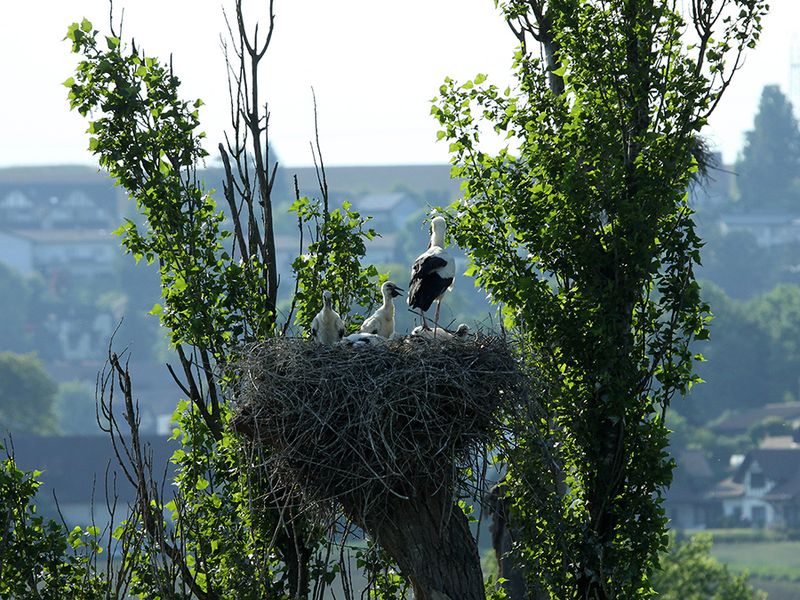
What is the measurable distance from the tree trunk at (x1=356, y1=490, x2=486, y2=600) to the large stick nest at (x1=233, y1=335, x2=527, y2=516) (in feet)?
0.48

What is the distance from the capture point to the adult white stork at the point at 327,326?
11773 millimetres

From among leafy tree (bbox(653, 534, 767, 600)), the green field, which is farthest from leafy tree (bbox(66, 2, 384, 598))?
the green field

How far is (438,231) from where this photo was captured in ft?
42.6

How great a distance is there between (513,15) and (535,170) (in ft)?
7.76

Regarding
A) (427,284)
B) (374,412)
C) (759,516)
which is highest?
(427,284)

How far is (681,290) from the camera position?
12.6 metres

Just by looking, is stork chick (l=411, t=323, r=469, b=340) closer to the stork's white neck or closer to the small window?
the stork's white neck

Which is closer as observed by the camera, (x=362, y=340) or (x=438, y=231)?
(x=362, y=340)

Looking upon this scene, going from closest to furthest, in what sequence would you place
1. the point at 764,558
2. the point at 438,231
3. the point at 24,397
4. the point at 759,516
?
1. the point at 438,231
2. the point at 764,558
3. the point at 24,397
4. the point at 759,516

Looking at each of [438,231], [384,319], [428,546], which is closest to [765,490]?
[438,231]

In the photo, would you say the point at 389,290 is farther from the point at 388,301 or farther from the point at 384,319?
the point at 384,319

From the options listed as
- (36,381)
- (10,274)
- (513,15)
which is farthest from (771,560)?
(10,274)

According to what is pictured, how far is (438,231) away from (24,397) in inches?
4166

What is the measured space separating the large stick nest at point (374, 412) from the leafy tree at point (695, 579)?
90.9ft
